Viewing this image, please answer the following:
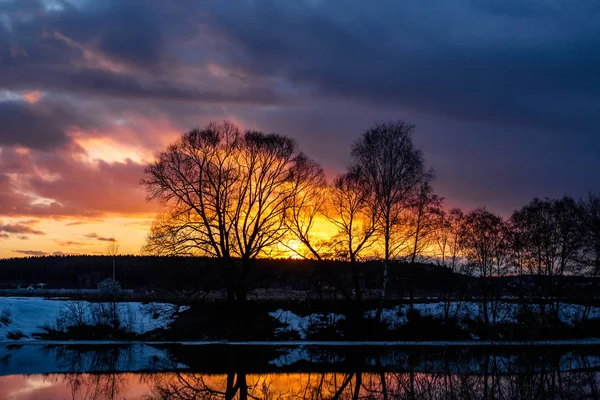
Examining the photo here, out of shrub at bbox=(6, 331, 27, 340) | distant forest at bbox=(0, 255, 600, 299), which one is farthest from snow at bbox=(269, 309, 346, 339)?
shrub at bbox=(6, 331, 27, 340)

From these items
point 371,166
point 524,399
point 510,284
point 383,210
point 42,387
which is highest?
point 371,166

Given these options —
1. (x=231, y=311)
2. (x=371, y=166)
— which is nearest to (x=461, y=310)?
(x=371, y=166)

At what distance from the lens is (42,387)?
24156mm

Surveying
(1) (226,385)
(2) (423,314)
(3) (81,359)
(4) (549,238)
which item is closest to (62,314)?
(3) (81,359)

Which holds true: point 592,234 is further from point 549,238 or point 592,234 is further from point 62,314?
point 62,314

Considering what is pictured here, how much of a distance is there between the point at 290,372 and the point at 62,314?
24.0 meters

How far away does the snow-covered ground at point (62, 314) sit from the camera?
144 feet

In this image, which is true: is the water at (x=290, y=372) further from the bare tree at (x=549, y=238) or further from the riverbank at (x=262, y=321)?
the bare tree at (x=549, y=238)

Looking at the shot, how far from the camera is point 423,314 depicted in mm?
49250

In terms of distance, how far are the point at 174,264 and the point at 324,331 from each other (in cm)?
1370

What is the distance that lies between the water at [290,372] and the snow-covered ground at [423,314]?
7080mm

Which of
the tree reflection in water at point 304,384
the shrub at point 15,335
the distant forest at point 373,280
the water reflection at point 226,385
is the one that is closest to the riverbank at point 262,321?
the shrub at point 15,335

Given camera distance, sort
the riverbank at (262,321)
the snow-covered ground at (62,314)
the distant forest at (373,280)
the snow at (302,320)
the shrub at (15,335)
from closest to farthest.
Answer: the shrub at (15,335), the snow-covered ground at (62,314), the riverbank at (262,321), the snow at (302,320), the distant forest at (373,280)

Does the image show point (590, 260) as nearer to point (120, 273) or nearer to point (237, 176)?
point (237, 176)
